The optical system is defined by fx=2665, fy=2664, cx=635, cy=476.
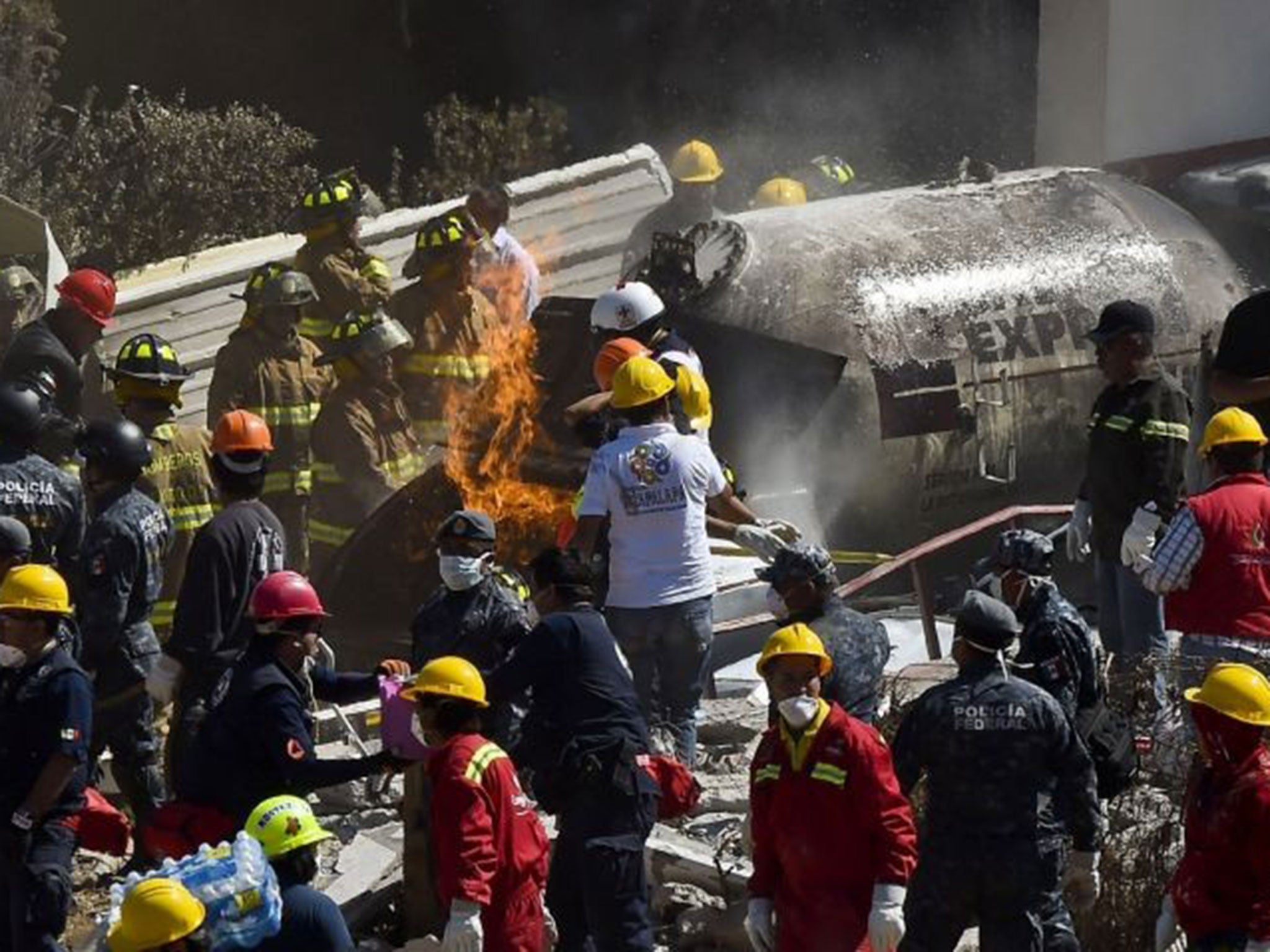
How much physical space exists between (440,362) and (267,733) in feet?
17.2

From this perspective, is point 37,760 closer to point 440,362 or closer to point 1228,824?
point 1228,824

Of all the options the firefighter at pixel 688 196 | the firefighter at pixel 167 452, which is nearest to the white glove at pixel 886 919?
the firefighter at pixel 167 452

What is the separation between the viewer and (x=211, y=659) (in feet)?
31.0

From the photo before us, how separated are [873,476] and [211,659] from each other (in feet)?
16.1

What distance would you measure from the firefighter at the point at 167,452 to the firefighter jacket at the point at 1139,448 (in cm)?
365

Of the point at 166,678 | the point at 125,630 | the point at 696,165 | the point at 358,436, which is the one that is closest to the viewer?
the point at 166,678

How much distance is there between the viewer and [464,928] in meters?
7.59

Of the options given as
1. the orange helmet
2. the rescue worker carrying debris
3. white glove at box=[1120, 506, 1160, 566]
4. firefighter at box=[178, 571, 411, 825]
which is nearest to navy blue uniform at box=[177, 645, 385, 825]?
firefighter at box=[178, 571, 411, 825]

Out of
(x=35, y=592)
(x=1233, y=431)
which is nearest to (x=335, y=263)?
(x=35, y=592)

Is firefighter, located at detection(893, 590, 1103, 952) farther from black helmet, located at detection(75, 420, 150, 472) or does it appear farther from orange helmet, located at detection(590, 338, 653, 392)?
black helmet, located at detection(75, 420, 150, 472)

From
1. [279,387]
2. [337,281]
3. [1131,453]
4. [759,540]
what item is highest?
[337,281]

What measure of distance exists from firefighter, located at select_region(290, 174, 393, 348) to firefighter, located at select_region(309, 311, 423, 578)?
110 cm

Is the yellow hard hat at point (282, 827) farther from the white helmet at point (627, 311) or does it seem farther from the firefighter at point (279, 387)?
the firefighter at point (279, 387)

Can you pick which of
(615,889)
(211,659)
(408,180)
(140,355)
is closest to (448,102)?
(408,180)
